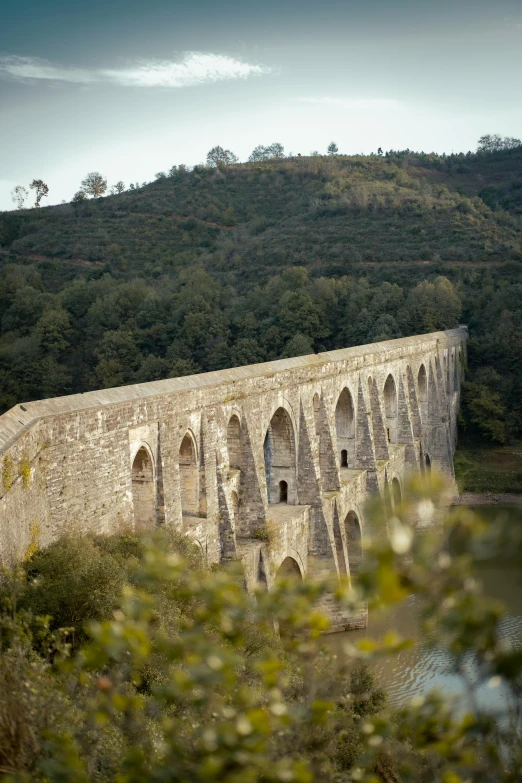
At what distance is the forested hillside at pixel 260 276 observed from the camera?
1683 inches

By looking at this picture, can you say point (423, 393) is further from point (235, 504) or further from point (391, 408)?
point (235, 504)

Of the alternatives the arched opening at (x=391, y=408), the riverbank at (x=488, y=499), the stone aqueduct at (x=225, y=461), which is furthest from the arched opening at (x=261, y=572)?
the riverbank at (x=488, y=499)

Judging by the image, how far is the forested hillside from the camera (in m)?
42.8

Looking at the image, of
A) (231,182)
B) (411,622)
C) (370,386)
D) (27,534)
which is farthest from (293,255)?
(27,534)

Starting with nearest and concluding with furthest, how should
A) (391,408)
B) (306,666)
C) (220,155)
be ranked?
(306,666)
(391,408)
(220,155)

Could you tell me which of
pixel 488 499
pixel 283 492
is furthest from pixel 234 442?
pixel 488 499

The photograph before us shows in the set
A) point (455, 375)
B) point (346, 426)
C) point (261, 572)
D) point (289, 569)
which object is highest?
point (455, 375)

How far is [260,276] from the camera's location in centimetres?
5691

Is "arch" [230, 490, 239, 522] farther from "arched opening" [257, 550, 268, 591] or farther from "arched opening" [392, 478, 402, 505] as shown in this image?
"arched opening" [392, 478, 402, 505]

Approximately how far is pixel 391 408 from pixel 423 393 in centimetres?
462

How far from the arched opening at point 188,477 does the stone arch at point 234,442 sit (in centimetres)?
168

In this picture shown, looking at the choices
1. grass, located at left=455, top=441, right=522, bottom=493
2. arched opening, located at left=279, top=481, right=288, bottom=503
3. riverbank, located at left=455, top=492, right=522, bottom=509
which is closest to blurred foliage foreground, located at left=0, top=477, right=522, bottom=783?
arched opening, located at left=279, top=481, right=288, bottom=503

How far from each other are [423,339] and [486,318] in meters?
13.3

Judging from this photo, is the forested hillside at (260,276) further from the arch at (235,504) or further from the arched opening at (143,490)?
the arched opening at (143,490)
